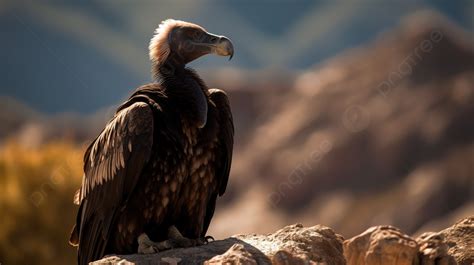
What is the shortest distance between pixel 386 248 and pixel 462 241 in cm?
148

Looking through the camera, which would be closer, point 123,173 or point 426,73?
point 123,173

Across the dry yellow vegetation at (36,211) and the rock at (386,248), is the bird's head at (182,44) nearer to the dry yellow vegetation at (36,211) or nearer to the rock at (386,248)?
the rock at (386,248)

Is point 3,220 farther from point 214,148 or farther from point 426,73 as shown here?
point 426,73

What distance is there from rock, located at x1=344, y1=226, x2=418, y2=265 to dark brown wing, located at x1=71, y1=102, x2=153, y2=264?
2.41m

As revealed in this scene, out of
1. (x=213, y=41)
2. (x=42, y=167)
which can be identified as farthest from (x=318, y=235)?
(x=42, y=167)

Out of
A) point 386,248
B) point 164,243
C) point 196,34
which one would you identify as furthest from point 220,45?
point 386,248

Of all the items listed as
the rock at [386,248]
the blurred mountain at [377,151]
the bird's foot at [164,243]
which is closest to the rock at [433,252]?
the rock at [386,248]

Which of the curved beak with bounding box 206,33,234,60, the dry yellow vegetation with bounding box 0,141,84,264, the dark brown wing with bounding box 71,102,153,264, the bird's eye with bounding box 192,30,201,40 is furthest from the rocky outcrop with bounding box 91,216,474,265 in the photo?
the dry yellow vegetation with bounding box 0,141,84,264

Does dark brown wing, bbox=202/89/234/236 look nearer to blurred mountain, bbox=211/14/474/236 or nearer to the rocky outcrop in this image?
the rocky outcrop

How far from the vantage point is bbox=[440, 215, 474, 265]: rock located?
8.62 m

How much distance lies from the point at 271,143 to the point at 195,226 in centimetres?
5542

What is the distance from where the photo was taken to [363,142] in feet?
188

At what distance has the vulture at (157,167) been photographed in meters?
9.03

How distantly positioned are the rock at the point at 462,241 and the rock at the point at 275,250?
112cm
